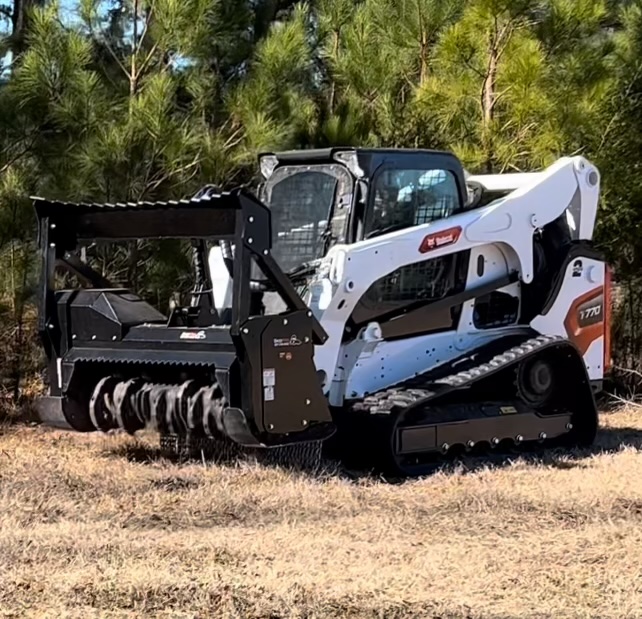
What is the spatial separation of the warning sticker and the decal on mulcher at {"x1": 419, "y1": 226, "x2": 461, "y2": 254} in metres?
1.60

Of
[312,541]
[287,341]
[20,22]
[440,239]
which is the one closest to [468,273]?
[440,239]

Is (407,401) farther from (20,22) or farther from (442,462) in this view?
(20,22)

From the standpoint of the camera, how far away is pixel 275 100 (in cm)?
1051

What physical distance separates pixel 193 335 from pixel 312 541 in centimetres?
205

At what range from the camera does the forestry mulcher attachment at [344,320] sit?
6957mm

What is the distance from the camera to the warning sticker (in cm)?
685

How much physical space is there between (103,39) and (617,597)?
7.06 metres

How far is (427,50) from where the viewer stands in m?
11.2

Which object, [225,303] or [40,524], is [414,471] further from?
[40,524]

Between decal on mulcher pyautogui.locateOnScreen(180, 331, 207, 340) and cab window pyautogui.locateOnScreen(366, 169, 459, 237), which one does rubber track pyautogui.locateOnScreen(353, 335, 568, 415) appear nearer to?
cab window pyautogui.locateOnScreen(366, 169, 459, 237)

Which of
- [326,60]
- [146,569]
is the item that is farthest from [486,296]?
[146,569]

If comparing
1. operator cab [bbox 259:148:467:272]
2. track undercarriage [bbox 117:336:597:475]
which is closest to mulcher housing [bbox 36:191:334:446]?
track undercarriage [bbox 117:336:597:475]

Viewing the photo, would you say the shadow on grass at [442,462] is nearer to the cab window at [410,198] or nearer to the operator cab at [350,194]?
the operator cab at [350,194]

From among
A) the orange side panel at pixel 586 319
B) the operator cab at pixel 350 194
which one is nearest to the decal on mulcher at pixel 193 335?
the operator cab at pixel 350 194
